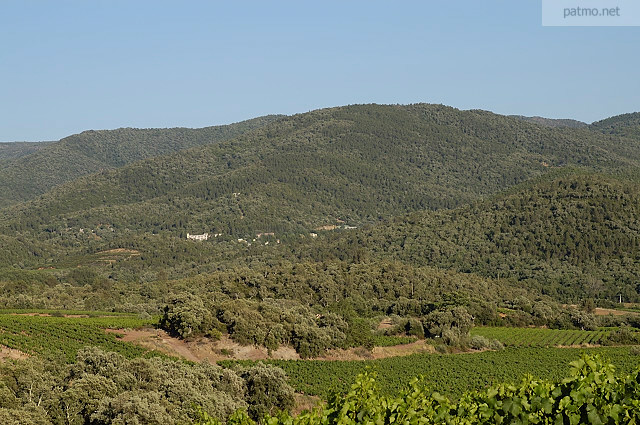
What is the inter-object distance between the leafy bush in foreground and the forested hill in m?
117

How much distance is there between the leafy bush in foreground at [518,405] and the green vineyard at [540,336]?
66.3 metres

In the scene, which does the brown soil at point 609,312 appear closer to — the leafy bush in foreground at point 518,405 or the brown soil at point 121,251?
the leafy bush in foreground at point 518,405

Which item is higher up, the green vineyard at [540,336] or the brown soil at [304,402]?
the brown soil at [304,402]

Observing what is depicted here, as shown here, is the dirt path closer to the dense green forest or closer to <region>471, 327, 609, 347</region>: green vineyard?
the dense green forest

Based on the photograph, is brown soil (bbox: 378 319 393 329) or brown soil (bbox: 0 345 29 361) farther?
brown soil (bbox: 378 319 393 329)

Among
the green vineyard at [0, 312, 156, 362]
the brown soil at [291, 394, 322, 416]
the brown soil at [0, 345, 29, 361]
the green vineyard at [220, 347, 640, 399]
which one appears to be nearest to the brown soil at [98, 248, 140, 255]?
the green vineyard at [0, 312, 156, 362]

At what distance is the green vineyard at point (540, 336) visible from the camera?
81188mm

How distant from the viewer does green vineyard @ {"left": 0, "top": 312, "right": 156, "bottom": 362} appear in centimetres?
5108

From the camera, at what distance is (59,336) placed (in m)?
58.4

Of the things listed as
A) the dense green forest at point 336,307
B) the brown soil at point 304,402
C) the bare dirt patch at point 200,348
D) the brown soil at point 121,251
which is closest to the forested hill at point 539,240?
the dense green forest at point 336,307

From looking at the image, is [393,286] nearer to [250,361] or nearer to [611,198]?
[250,361]

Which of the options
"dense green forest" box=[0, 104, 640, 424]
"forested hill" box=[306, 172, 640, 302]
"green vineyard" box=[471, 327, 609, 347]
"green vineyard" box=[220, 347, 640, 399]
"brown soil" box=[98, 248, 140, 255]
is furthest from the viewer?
"brown soil" box=[98, 248, 140, 255]

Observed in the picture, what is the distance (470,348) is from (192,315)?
1304 inches

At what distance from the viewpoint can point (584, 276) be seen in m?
137
